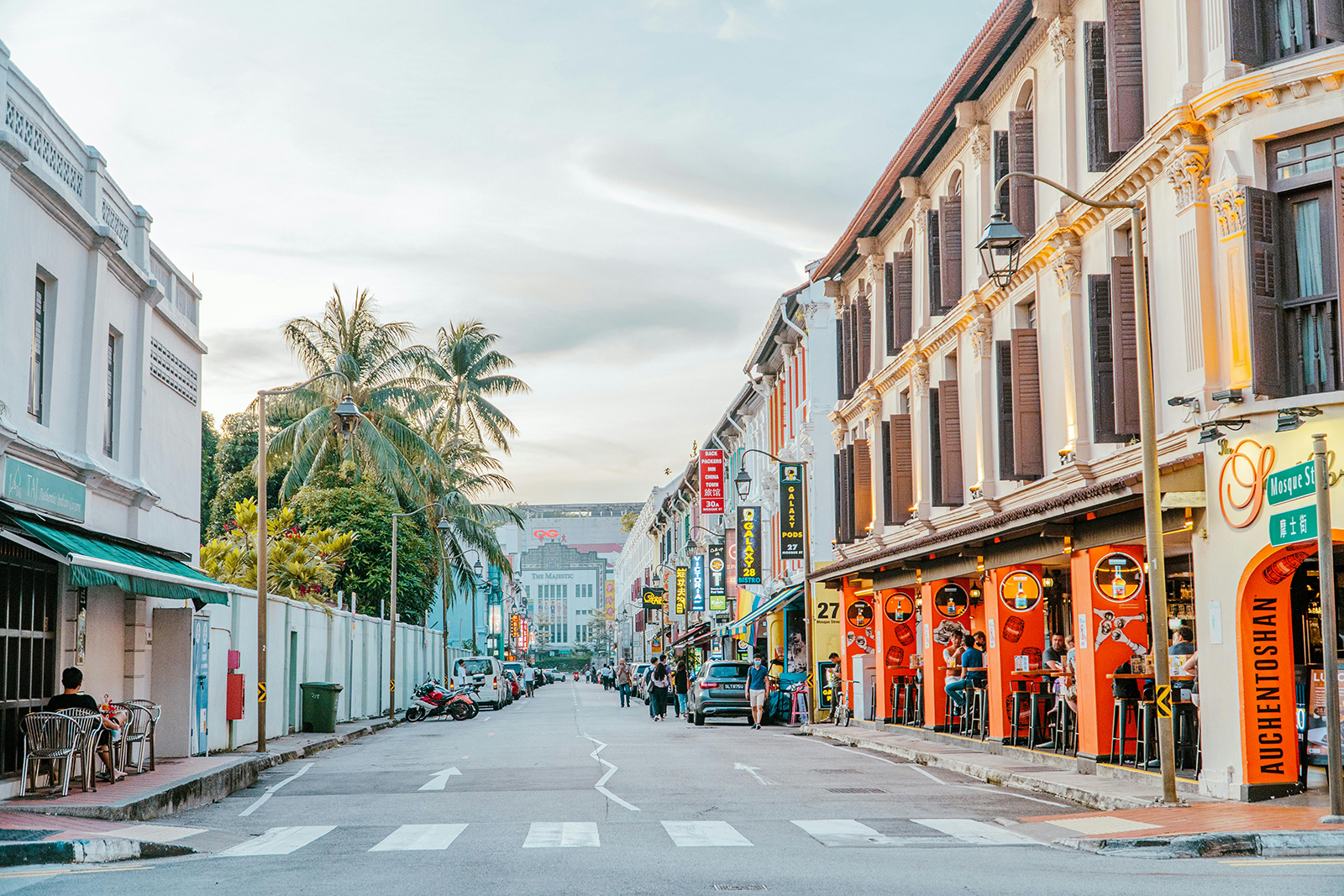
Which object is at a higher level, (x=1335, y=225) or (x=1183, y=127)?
(x=1183, y=127)

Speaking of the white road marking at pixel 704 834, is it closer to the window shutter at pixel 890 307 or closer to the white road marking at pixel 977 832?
the white road marking at pixel 977 832

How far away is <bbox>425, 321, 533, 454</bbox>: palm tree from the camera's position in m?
56.2

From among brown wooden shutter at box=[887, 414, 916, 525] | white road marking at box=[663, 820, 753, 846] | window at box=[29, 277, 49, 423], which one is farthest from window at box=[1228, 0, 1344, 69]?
brown wooden shutter at box=[887, 414, 916, 525]

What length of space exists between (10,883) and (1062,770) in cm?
1357

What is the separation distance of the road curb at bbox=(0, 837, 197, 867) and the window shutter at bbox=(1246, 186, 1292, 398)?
1194 centimetres

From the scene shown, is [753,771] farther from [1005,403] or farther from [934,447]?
[934,447]

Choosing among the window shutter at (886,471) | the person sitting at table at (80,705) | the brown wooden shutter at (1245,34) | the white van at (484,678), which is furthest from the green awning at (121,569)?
the white van at (484,678)

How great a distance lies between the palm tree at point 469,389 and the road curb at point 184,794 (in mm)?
30972

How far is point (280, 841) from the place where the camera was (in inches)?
523

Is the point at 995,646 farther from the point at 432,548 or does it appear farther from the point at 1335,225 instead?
the point at 432,548

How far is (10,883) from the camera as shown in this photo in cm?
1036

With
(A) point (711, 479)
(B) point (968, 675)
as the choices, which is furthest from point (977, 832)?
(A) point (711, 479)

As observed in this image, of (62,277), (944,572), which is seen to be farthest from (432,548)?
(62,277)

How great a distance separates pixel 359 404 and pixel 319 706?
1845 cm
